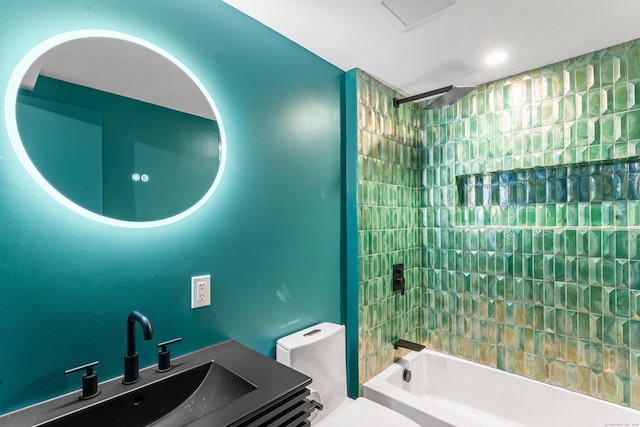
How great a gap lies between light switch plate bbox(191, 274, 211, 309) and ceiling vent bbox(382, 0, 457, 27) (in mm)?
1485

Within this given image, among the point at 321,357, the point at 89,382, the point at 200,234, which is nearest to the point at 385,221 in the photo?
the point at 321,357

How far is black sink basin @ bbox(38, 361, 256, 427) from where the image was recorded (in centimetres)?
91

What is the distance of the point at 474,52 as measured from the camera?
187cm

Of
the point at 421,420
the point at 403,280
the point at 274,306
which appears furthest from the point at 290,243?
the point at 421,420

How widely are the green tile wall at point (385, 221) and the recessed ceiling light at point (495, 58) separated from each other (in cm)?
64

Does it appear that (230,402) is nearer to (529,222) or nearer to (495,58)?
(529,222)

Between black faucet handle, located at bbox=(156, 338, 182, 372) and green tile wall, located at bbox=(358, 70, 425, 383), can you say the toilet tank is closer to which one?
green tile wall, located at bbox=(358, 70, 425, 383)

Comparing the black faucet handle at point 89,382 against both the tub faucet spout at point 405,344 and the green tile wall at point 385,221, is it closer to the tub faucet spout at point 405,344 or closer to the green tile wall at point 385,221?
the green tile wall at point 385,221

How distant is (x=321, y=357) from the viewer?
159 cm

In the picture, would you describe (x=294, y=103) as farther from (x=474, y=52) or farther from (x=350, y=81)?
(x=474, y=52)

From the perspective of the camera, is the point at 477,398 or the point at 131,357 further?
the point at 477,398

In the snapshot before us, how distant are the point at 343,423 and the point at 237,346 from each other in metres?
0.72

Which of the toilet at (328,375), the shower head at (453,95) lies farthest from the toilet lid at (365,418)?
the shower head at (453,95)

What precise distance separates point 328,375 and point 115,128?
1.49m
